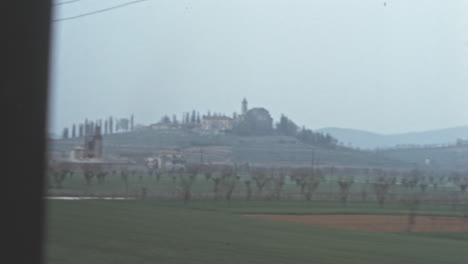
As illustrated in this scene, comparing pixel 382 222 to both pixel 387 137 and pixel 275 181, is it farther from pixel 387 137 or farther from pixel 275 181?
pixel 387 137

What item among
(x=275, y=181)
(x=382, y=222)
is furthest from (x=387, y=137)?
(x=382, y=222)

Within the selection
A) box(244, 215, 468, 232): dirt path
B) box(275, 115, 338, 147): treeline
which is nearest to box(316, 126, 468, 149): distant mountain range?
box(275, 115, 338, 147): treeline

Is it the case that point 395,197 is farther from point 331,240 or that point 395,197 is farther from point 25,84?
point 25,84

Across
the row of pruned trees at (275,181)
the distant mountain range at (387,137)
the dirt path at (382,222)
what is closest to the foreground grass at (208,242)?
the dirt path at (382,222)

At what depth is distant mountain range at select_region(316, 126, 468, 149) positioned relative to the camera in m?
176

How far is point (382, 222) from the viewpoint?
37906 mm

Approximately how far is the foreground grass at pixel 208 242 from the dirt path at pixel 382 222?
405cm

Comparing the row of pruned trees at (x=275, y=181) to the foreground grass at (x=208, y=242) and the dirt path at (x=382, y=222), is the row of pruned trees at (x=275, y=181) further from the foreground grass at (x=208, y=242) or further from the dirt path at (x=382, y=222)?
the foreground grass at (x=208, y=242)

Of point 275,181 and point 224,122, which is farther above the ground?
point 224,122

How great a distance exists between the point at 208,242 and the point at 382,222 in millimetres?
19773

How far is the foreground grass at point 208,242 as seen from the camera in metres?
16.7

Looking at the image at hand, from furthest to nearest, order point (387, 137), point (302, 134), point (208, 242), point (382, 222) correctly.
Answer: point (387, 137) → point (302, 134) → point (382, 222) → point (208, 242)

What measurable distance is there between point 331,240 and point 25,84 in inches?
696

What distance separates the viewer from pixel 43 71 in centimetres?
760
